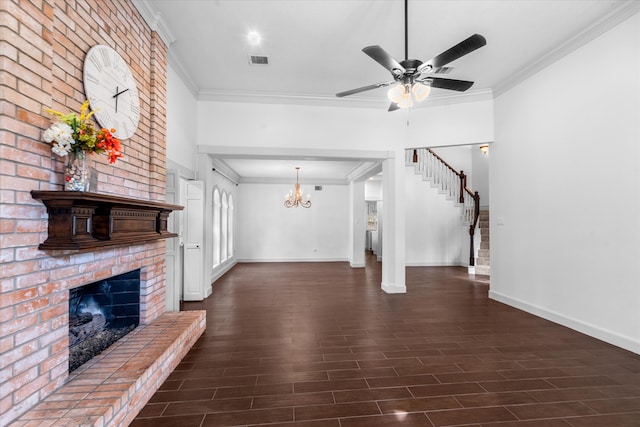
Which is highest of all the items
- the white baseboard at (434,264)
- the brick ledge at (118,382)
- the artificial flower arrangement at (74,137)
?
the artificial flower arrangement at (74,137)

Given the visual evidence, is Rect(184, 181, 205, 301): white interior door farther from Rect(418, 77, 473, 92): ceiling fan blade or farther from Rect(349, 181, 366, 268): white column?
Rect(349, 181, 366, 268): white column

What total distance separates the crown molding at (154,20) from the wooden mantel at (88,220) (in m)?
2.04

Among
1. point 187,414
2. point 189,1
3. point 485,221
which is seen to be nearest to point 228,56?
point 189,1

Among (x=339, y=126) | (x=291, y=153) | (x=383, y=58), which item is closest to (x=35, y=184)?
(x=383, y=58)

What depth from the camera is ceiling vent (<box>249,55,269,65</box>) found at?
13.3 ft

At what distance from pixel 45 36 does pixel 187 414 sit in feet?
8.32

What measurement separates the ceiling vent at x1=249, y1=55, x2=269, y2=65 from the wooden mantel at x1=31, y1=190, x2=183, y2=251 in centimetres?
256

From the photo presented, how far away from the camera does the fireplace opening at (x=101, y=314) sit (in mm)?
2348

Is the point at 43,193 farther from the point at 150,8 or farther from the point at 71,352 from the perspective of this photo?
the point at 150,8

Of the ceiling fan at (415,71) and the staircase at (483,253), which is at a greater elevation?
the ceiling fan at (415,71)

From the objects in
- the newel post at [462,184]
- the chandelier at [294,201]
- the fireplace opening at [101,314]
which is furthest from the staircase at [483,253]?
the fireplace opening at [101,314]

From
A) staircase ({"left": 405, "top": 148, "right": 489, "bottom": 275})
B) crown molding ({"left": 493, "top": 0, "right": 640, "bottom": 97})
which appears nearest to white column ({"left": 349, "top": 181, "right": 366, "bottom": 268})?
staircase ({"left": 405, "top": 148, "right": 489, "bottom": 275})

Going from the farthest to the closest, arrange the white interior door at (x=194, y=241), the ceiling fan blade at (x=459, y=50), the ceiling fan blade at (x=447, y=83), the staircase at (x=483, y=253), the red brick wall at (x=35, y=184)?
the staircase at (x=483, y=253), the white interior door at (x=194, y=241), the ceiling fan blade at (x=447, y=83), the ceiling fan blade at (x=459, y=50), the red brick wall at (x=35, y=184)

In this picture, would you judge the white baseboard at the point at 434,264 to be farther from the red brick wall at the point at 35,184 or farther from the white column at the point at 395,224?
the red brick wall at the point at 35,184
